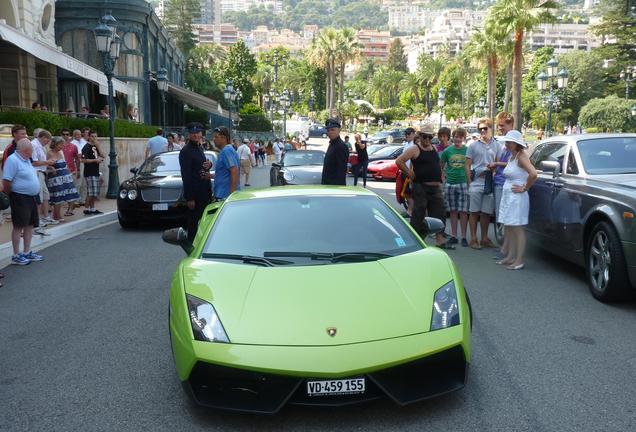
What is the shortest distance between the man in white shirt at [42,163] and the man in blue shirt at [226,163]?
12.3ft

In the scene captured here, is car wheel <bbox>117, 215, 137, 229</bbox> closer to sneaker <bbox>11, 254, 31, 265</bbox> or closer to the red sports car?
sneaker <bbox>11, 254, 31, 265</bbox>

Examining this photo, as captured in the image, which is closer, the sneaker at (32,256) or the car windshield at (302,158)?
the sneaker at (32,256)

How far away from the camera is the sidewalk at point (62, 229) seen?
937cm

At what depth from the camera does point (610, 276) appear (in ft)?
20.5

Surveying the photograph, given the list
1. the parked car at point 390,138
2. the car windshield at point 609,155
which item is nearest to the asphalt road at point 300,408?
the car windshield at point 609,155

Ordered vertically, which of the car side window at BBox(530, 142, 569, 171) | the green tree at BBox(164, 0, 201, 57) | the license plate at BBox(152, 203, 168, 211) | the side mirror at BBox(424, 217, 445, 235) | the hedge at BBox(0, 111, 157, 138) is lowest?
the license plate at BBox(152, 203, 168, 211)

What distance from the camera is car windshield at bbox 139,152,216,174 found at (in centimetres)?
1269

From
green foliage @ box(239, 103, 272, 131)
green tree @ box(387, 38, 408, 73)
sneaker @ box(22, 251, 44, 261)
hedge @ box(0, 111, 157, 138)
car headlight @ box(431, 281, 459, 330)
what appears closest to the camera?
car headlight @ box(431, 281, 459, 330)

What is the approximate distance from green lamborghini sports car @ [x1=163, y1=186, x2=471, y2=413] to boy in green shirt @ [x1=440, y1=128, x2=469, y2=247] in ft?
17.7

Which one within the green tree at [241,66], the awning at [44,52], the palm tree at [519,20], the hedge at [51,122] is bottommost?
the hedge at [51,122]

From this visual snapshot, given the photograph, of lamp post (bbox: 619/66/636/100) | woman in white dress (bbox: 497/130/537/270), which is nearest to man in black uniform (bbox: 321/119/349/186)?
woman in white dress (bbox: 497/130/537/270)

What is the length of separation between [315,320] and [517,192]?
5.14 m

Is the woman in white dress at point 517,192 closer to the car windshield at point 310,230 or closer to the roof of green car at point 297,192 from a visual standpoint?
the roof of green car at point 297,192

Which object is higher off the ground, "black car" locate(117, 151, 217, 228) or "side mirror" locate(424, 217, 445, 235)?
"side mirror" locate(424, 217, 445, 235)
